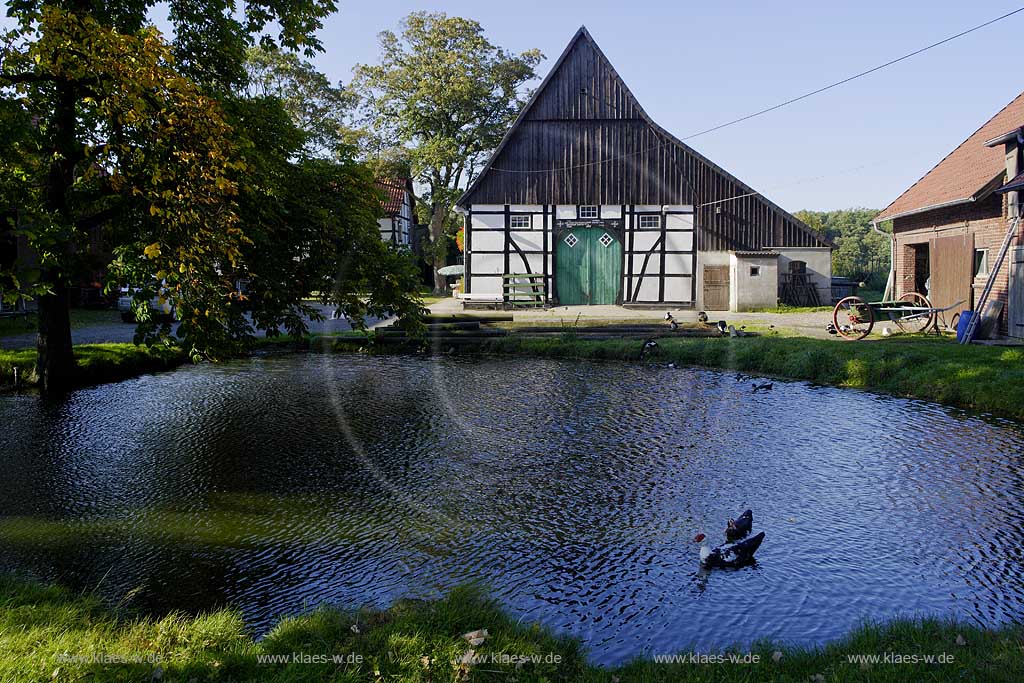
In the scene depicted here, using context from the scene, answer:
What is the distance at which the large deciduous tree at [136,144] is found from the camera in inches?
344

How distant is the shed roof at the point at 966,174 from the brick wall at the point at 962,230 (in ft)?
1.30

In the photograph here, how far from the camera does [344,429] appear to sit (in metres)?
11.7

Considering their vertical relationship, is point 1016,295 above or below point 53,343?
above

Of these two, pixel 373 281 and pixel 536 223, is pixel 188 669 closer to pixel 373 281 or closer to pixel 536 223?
pixel 373 281

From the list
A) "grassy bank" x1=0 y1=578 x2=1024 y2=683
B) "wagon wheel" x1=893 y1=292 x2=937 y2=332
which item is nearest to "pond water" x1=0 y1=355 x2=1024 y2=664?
"grassy bank" x1=0 y1=578 x2=1024 y2=683

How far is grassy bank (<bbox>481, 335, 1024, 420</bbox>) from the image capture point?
12.6 meters

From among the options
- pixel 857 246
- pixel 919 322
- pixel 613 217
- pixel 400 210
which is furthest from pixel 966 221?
pixel 857 246

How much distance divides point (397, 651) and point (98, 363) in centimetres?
1356

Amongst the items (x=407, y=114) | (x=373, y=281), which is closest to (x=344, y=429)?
(x=373, y=281)

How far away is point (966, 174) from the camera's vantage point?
2047cm

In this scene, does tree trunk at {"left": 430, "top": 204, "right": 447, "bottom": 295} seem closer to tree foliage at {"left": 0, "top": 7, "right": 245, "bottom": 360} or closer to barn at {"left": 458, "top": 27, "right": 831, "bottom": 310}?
barn at {"left": 458, "top": 27, "right": 831, "bottom": 310}

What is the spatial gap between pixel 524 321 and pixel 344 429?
1193 cm

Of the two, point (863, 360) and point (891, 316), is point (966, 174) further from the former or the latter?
point (863, 360)

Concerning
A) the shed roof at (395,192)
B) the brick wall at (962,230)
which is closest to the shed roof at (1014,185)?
the brick wall at (962,230)
